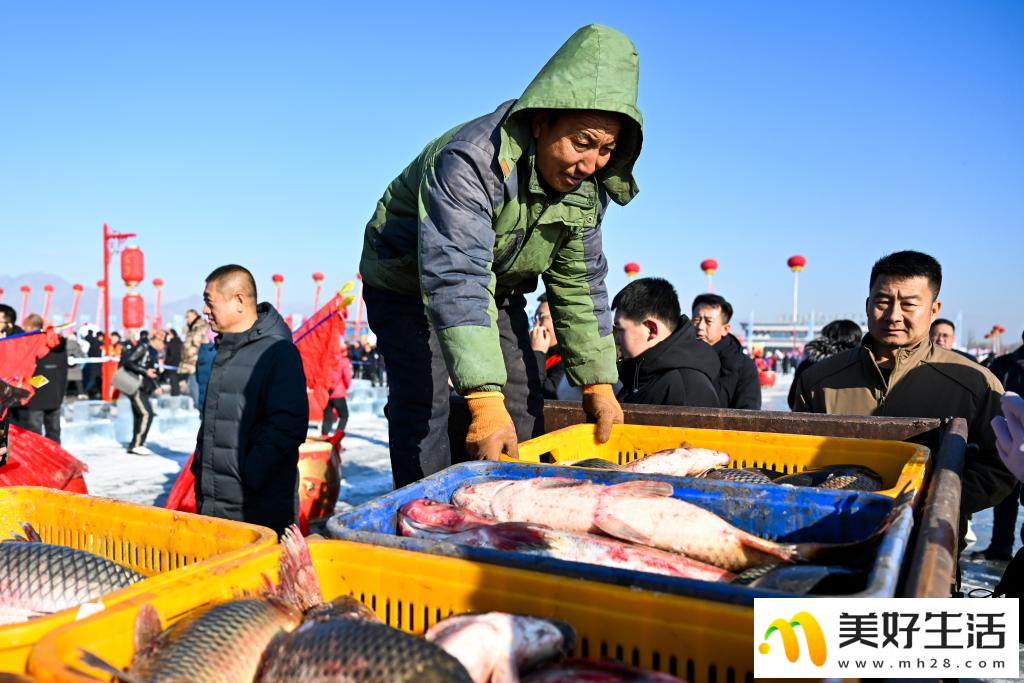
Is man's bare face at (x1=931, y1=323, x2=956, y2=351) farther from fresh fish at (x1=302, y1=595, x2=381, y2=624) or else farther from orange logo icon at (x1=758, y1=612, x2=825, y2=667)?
fresh fish at (x1=302, y1=595, x2=381, y2=624)

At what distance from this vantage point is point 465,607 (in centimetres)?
122

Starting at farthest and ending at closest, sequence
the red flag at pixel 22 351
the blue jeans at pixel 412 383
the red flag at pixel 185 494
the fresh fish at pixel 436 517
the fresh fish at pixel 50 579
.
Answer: the red flag at pixel 22 351, the red flag at pixel 185 494, the blue jeans at pixel 412 383, the fresh fish at pixel 436 517, the fresh fish at pixel 50 579

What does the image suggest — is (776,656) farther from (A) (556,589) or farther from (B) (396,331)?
(B) (396,331)

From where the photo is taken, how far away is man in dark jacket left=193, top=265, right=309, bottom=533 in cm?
380

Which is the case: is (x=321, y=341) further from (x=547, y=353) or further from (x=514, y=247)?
(x=514, y=247)

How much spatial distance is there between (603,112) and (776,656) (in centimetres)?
179

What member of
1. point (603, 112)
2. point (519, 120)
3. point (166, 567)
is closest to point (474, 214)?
point (519, 120)

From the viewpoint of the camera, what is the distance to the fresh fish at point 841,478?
209cm

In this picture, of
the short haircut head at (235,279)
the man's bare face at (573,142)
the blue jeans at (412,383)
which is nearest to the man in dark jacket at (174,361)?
the short haircut head at (235,279)

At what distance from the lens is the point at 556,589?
3.77ft

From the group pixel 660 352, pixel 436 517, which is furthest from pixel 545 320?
pixel 436 517

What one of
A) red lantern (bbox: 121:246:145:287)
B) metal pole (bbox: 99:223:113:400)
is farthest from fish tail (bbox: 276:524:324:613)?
red lantern (bbox: 121:246:145:287)

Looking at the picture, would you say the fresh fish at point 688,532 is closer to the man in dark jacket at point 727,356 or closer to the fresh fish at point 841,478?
the fresh fish at point 841,478

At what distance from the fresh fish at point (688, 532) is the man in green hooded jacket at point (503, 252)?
559 millimetres
